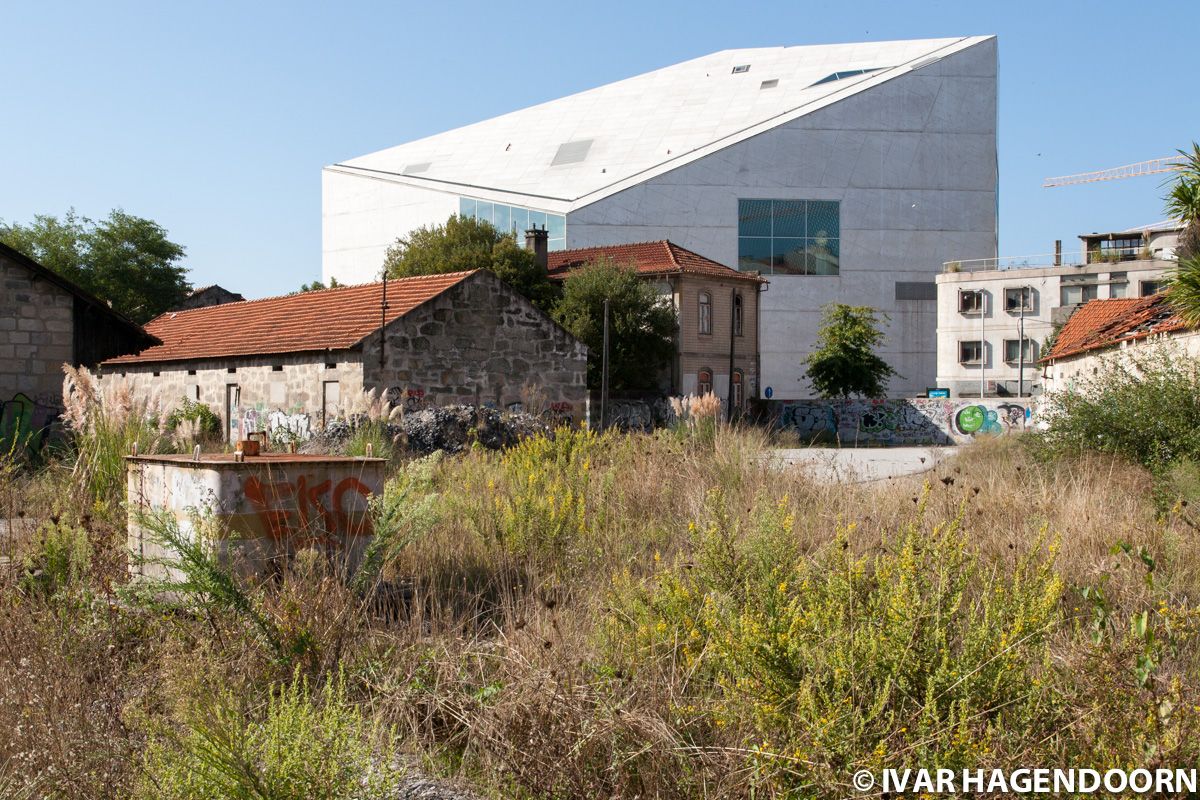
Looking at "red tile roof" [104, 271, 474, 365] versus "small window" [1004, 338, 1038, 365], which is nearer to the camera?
"red tile roof" [104, 271, 474, 365]

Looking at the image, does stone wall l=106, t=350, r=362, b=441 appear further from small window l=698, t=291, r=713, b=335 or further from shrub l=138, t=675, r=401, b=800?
small window l=698, t=291, r=713, b=335

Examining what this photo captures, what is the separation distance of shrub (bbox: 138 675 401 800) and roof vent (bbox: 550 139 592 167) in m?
62.9

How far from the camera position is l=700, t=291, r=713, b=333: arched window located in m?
45.0

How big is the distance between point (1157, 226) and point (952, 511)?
75.3m

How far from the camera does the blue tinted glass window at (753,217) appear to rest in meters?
59.1

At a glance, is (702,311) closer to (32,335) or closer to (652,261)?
(652,261)

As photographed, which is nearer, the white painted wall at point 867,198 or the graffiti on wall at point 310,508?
the graffiti on wall at point 310,508

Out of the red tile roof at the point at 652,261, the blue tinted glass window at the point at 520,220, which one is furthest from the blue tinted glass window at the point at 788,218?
the blue tinted glass window at the point at 520,220

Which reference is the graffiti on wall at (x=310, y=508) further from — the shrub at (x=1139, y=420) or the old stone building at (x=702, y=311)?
the old stone building at (x=702, y=311)

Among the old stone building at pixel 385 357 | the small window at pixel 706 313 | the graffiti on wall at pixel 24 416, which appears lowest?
the graffiti on wall at pixel 24 416

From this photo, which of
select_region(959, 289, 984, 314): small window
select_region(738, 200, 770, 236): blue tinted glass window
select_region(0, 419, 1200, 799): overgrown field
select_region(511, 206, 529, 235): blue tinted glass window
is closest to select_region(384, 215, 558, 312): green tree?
select_region(511, 206, 529, 235): blue tinted glass window

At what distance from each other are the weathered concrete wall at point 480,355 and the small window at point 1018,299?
3908cm

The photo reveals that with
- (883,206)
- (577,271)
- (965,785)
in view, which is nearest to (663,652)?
(965,785)

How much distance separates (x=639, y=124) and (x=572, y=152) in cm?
473
